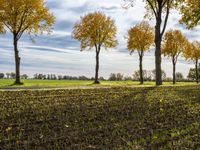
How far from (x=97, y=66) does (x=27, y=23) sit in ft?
60.7

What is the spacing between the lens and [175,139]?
9500mm

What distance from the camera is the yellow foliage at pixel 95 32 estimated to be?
64.1 m

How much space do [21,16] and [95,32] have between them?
18398 millimetres

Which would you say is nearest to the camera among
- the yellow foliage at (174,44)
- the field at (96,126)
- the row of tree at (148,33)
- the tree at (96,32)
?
the field at (96,126)

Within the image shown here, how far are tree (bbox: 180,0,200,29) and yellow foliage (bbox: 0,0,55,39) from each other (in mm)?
18521

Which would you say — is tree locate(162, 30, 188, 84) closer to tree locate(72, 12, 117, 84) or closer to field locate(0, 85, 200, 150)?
tree locate(72, 12, 117, 84)

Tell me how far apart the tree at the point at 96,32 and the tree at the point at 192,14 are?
1988 cm

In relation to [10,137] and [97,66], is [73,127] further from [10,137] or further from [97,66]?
[97,66]

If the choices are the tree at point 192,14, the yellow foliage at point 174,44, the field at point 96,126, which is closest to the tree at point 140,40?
the yellow foliage at point 174,44

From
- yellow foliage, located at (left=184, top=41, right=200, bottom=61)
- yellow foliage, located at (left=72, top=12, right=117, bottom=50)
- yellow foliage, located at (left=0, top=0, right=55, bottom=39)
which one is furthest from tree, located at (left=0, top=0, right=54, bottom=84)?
yellow foliage, located at (left=184, top=41, right=200, bottom=61)

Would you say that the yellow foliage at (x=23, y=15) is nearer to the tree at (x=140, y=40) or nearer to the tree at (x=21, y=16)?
the tree at (x=21, y=16)

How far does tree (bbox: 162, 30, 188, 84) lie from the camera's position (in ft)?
267

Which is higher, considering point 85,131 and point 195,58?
point 195,58

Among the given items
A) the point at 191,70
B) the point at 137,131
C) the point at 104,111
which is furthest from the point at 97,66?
the point at 191,70
